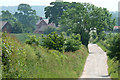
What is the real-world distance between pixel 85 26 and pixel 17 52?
147ft

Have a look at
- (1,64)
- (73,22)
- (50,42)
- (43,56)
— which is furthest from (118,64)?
(73,22)

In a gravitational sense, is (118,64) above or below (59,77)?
below

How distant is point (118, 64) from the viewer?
28.2m

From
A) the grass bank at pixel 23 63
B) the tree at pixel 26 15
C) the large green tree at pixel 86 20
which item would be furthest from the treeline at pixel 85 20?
the tree at pixel 26 15

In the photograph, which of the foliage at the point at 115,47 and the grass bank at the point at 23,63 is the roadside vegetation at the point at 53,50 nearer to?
the grass bank at the point at 23,63

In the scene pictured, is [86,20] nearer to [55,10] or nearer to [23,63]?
[55,10]

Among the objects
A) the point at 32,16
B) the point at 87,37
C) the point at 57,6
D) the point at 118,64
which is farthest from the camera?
the point at 32,16

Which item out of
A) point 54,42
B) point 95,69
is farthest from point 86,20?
point 54,42

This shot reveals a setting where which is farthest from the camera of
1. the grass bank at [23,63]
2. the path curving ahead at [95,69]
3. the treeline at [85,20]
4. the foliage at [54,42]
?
the treeline at [85,20]

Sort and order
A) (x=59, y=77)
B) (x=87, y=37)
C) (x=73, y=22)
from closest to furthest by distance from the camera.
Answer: (x=59, y=77) → (x=87, y=37) → (x=73, y=22)

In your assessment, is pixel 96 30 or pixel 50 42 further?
pixel 96 30

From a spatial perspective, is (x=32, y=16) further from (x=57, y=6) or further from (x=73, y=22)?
(x=73, y=22)

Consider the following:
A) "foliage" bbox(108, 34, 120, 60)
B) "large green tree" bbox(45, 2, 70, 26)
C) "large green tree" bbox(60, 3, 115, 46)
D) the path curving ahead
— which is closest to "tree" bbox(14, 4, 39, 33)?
"large green tree" bbox(45, 2, 70, 26)

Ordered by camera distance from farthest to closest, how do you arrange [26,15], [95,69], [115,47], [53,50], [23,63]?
1. [26,15]
2. [95,69]
3. [115,47]
4. [53,50]
5. [23,63]
